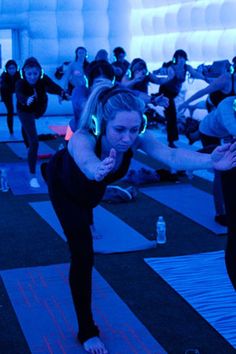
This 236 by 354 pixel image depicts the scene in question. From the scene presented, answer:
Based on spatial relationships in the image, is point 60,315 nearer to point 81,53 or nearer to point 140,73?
point 140,73

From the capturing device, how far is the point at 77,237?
8.67 ft

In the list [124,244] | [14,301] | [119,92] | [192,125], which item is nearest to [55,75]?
[192,125]

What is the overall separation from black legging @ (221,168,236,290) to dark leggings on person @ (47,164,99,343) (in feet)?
2.02

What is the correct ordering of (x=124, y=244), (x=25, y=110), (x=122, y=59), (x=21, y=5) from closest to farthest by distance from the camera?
(x=124, y=244) < (x=25, y=110) < (x=122, y=59) < (x=21, y=5)

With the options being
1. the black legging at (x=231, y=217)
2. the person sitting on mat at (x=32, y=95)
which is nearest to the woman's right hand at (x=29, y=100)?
the person sitting on mat at (x=32, y=95)

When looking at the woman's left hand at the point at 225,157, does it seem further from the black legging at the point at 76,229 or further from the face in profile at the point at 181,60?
the face in profile at the point at 181,60

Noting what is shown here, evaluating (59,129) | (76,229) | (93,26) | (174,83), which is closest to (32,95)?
(174,83)

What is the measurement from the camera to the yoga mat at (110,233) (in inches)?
170

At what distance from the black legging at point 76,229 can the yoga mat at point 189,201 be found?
2216mm

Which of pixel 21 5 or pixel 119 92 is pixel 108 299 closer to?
pixel 119 92

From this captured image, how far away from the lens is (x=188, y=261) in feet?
13.4

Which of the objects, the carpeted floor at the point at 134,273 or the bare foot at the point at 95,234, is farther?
the bare foot at the point at 95,234

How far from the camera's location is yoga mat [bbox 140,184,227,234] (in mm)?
5070

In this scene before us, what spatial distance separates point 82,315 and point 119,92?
42.1 inches
